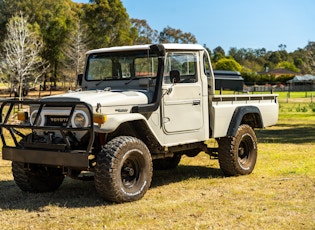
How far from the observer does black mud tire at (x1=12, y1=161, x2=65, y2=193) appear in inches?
297

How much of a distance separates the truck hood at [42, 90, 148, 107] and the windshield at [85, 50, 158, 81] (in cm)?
54

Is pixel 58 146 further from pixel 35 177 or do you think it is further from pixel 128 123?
pixel 35 177

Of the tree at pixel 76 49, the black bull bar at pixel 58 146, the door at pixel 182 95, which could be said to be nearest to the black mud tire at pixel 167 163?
the door at pixel 182 95

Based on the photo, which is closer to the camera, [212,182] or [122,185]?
[122,185]

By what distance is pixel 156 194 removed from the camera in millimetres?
7539

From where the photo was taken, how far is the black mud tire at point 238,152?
8.78 m

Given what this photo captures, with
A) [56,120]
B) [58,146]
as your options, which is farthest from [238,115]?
[58,146]

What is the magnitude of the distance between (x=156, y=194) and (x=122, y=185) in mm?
857

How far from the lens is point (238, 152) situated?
920 cm

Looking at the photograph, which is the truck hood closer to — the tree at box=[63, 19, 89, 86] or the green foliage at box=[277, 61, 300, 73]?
the tree at box=[63, 19, 89, 86]

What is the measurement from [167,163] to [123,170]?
290 centimetres

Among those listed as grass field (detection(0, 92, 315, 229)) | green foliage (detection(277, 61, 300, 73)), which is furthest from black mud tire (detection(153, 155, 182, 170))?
green foliage (detection(277, 61, 300, 73))

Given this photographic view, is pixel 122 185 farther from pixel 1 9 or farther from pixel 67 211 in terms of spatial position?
pixel 1 9

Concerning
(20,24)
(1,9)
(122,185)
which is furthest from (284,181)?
(1,9)
